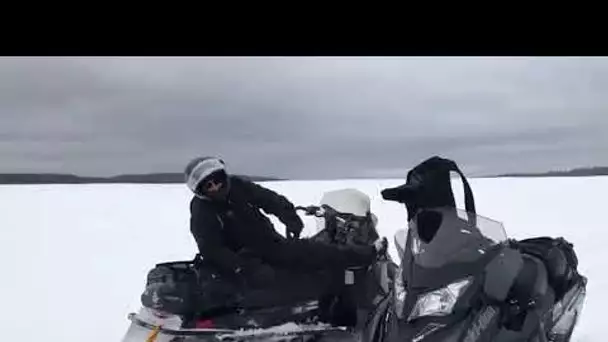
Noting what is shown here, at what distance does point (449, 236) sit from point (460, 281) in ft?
0.58

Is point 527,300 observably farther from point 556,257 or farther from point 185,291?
point 185,291

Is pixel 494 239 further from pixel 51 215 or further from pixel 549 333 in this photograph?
pixel 51 215

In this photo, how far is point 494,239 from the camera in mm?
2629

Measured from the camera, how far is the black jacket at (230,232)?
3010 millimetres

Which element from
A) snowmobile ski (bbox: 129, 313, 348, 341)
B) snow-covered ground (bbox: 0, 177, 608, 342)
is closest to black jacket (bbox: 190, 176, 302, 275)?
snowmobile ski (bbox: 129, 313, 348, 341)

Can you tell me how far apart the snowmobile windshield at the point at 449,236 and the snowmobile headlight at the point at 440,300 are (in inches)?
3.5

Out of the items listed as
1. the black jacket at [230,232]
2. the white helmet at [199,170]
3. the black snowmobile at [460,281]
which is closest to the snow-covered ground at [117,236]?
the black snowmobile at [460,281]

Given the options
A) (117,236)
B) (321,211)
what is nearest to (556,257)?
(321,211)

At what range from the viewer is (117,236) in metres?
6.63

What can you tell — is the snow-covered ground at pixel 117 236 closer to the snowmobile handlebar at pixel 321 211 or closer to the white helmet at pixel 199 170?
the snowmobile handlebar at pixel 321 211
